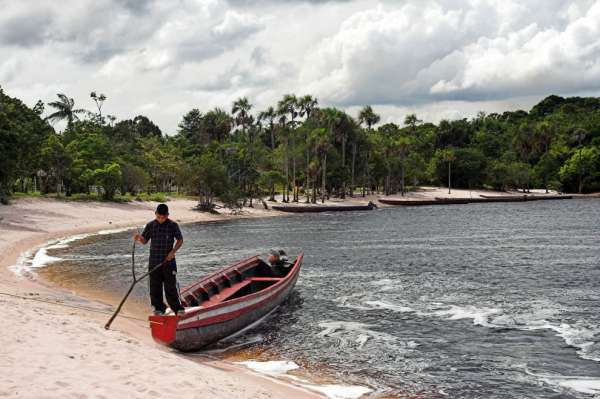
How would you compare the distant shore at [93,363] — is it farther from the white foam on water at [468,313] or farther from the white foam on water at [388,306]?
the white foam on water at [468,313]

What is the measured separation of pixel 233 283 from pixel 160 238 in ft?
30.6

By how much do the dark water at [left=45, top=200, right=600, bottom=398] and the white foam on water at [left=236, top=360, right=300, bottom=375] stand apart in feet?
1.46

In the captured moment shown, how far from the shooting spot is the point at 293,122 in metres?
96.9

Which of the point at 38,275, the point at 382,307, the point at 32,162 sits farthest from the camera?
the point at 32,162

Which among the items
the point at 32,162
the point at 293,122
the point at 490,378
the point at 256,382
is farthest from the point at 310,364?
the point at 293,122

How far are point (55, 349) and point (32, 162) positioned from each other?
5660 centimetres

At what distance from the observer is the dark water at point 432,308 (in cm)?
1373

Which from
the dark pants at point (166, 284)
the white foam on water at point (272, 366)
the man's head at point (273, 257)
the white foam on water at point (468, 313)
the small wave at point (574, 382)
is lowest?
the small wave at point (574, 382)

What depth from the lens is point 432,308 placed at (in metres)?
21.0

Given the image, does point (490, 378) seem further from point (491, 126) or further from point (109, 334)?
point (491, 126)

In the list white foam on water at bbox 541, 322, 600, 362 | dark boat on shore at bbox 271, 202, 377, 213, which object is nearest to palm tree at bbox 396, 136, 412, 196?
dark boat on shore at bbox 271, 202, 377, 213

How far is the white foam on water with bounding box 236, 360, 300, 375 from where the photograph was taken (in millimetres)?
13642

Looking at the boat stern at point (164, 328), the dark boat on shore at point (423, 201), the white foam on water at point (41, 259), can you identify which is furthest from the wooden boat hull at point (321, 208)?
the boat stern at point (164, 328)

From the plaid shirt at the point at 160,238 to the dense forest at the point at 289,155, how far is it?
38.9m
